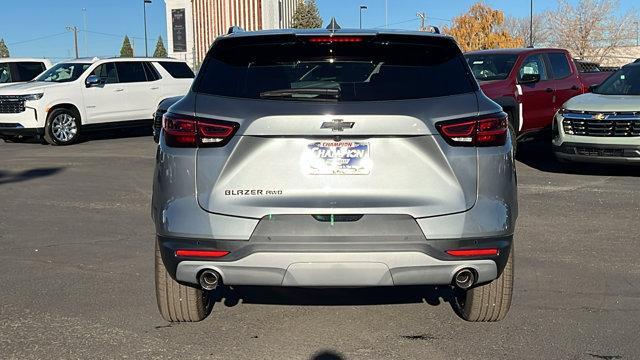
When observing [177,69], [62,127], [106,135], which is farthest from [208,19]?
[62,127]

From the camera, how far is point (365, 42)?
388 cm

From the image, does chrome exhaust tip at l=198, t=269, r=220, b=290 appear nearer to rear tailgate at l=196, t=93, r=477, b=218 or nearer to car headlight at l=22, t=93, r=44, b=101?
rear tailgate at l=196, t=93, r=477, b=218

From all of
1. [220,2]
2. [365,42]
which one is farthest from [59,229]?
[220,2]

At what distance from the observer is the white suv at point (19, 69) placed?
61.6 ft

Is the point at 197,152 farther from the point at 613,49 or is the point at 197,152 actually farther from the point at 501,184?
the point at 613,49

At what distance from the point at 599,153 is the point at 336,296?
6494 mm

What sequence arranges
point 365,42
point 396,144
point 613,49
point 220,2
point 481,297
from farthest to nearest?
1. point 220,2
2. point 613,49
3. point 481,297
4. point 365,42
5. point 396,144

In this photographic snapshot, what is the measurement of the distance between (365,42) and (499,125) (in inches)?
32.7

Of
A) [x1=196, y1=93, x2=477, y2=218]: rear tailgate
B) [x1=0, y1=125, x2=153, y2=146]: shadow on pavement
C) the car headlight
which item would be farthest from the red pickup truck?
the car headlight

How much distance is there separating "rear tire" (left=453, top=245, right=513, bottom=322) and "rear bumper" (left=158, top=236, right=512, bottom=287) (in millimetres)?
526

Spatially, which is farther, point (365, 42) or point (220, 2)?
point (220, 2)

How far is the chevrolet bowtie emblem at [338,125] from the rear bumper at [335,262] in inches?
21.7

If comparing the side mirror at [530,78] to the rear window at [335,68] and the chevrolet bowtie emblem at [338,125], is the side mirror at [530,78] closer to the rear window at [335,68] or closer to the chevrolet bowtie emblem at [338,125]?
the rear window at [335,68]

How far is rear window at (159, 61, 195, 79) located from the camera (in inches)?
699
